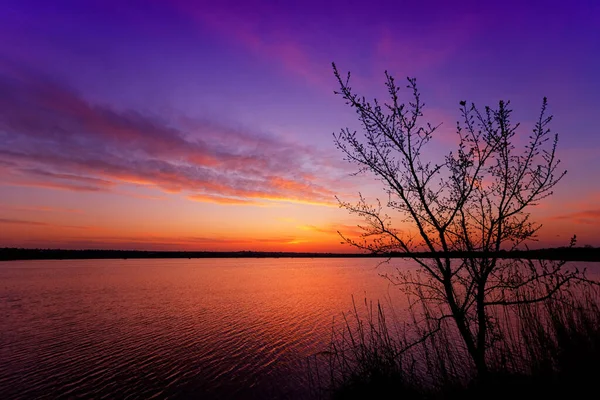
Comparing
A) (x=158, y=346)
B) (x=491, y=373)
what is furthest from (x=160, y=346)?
(x=491, y=373)

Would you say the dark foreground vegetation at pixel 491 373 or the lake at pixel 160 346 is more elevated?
the dark foreground vegetation at pixel 491 373

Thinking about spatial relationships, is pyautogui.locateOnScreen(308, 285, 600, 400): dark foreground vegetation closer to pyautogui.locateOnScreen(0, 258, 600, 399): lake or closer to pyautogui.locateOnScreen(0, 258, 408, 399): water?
pyautogui.locateOnScreen(0, 258, 600, 399): lake

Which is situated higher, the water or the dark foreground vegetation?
the dark foreground vegetation

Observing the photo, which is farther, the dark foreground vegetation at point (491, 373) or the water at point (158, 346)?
the water at point (158, 346)

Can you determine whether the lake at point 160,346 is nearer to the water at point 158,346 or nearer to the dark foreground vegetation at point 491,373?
the water at point 158,346

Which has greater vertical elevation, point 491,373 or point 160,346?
point 491,373

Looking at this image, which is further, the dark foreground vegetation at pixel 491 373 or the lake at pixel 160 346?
the lake at pixel 160 346

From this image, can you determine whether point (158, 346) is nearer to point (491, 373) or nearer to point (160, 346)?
point (160, 346)

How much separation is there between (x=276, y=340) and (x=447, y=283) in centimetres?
1243

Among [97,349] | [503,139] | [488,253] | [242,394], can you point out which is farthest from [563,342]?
[97,349]

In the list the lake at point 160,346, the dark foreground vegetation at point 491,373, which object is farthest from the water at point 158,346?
the dark foreground vegetation at point 491,373

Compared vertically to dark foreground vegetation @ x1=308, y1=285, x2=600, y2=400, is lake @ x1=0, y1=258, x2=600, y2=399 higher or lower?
lower

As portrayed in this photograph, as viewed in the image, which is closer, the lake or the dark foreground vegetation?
the dark foreground vegetation

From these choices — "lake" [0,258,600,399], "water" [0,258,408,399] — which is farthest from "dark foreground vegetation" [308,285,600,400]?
"water" [0,258,408,399]
